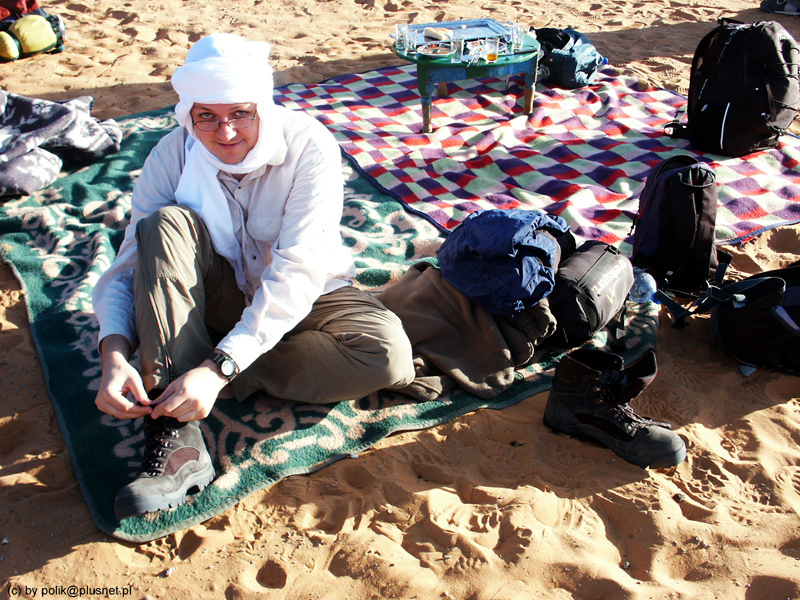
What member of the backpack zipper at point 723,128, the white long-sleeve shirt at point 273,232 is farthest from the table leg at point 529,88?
the white long-sleeve shirt at point 273,232

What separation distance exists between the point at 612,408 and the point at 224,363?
1.26 m

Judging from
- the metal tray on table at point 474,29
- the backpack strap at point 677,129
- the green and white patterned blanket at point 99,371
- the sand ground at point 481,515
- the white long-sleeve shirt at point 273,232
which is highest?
the metal tray on table at point 474,29

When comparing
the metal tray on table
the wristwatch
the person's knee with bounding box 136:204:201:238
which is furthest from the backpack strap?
the wristwatch

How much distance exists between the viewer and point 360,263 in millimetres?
3025

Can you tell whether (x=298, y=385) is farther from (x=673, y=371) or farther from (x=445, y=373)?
(x=673, y=371)

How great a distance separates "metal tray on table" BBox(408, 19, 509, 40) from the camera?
4508 millimetres

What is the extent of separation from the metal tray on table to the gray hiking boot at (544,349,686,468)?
3.15 m

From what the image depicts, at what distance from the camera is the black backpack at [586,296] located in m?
2.39

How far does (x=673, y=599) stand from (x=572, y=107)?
3922mm

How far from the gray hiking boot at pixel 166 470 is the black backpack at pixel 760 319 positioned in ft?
6.77

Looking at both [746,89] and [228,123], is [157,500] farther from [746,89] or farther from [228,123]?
[746,89]

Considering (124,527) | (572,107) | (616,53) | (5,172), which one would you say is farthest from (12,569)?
(616,53)

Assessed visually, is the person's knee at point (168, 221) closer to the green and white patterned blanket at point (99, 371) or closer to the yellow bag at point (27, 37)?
the green and white patterned blanket at point (99, 371)

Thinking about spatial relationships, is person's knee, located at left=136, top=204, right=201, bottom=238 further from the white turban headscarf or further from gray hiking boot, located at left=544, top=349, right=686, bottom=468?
gray hiking boot, located at left=544, top=349, right=686, bottom=468
